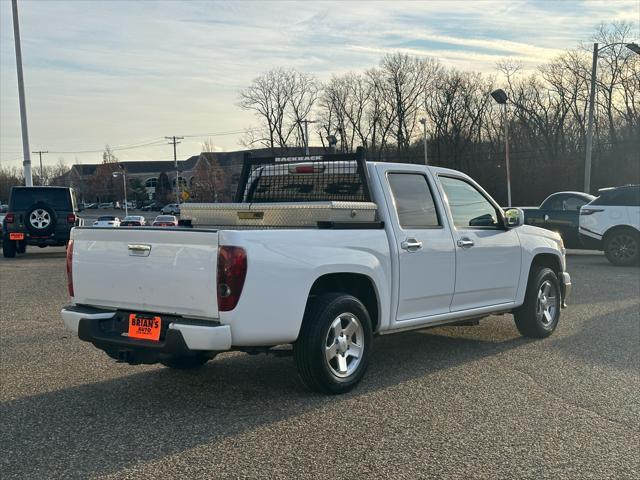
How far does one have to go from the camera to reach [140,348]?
4.94 m

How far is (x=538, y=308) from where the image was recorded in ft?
24.0

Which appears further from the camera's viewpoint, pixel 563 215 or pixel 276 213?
pixel 563 215

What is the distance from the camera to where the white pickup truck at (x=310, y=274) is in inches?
184

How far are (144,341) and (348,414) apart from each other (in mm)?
1515

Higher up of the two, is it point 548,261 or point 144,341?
point 548,261

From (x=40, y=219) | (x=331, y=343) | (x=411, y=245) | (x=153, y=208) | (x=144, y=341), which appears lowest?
(x=153, y=208)

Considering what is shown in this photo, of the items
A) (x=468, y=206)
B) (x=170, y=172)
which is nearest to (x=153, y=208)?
(x=170, y=172)

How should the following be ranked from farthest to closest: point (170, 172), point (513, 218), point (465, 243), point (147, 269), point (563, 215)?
point (170, 172) → point (563, 215) → point (513, 218) → point (465, 243) → point (147, 269)

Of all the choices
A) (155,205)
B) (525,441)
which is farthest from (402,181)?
(155,205)

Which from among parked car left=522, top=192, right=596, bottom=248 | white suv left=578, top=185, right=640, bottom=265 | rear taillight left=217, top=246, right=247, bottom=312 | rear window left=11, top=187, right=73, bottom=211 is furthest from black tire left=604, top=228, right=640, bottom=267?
rear window left=11, top=187, right=73, bottom=211

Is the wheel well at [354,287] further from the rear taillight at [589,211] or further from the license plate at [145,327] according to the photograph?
the rear taillight at [589,211]

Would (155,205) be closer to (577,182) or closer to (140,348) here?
(577,182)

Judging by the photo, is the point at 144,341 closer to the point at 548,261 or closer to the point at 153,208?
the point at 548,261

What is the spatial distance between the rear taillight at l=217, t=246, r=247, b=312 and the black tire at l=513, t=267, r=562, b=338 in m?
3.75
